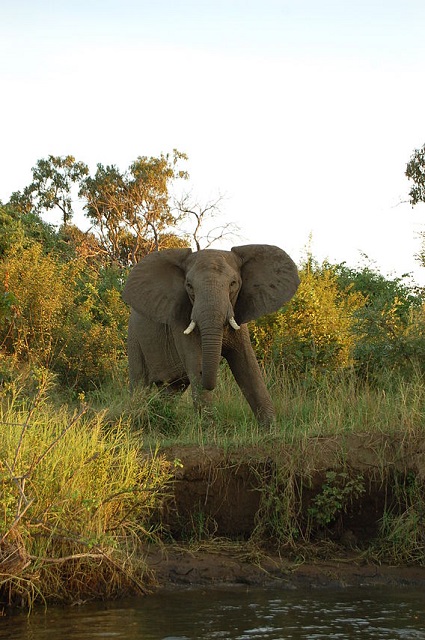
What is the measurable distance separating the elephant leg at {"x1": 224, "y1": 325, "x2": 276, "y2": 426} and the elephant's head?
0.24m

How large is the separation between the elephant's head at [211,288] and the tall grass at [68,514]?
6.84 ft

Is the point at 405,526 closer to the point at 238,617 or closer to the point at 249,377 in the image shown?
the point at 238,617

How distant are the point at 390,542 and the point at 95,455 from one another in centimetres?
270

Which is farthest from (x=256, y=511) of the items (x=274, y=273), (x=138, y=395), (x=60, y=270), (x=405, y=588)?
(x=60, y=270)

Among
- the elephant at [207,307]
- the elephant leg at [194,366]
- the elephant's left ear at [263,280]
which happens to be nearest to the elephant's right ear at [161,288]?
the elephant at [207,307]

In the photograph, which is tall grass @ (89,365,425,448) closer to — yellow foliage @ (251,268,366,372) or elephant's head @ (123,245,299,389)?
elephant's head @ (123,245,299,389)

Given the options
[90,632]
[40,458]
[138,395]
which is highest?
[138,395]

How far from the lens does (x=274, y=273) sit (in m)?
10.6

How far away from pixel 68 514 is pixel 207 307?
317 centimetres

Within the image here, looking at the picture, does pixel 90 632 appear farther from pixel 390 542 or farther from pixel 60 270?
pixel 60 270

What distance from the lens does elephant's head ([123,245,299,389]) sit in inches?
380

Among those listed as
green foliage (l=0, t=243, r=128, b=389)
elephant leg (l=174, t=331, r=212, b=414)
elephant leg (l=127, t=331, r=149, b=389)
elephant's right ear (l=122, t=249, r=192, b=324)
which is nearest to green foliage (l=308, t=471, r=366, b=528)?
elephant leg (l=174, t=331, r=212, b=414)

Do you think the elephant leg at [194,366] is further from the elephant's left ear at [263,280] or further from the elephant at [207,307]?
the elephant's left ear at [263,280]

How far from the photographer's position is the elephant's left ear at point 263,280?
1038 centimetres
